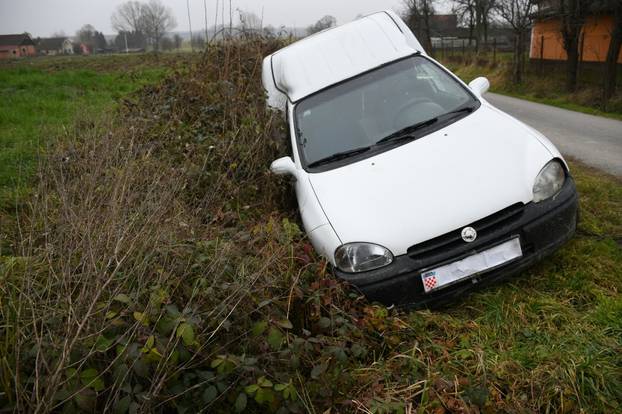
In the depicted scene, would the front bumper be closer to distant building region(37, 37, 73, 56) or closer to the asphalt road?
the asphalt road

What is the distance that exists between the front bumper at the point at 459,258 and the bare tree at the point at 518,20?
1970cm

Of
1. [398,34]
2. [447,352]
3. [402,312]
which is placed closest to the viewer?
[447,352]

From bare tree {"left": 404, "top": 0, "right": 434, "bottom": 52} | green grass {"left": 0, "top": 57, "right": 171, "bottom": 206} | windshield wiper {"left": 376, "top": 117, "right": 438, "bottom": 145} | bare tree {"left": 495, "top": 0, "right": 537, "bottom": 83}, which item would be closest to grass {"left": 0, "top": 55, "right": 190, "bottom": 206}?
green grass {"left": 0, "top": 57, "right": 171, "bottom": 206}

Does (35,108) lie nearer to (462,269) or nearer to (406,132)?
(406,132)

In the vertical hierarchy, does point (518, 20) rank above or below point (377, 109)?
above

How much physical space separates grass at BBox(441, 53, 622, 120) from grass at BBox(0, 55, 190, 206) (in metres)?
11.2

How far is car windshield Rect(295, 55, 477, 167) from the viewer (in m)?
4.11

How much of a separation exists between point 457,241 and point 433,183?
1.53 ft

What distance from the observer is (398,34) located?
5.20 meters

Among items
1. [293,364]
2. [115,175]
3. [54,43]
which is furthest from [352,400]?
[54,43]

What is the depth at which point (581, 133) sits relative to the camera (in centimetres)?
897

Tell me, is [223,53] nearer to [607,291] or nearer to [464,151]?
[464,151]

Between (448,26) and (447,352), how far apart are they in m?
54.9

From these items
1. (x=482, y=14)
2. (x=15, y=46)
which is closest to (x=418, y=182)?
(x=482, y=14)
